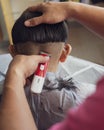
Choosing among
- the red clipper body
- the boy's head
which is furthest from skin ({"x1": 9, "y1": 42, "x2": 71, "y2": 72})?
the red clipper body

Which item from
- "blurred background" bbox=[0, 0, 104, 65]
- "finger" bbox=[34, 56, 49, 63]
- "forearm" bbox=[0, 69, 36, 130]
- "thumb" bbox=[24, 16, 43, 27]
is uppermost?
"thumb" bbox=[24, 16, 43, 27]

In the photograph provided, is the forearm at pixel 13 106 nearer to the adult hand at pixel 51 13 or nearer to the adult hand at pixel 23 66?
the adult hand at pixel 23 66

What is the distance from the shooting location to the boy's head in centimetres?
92

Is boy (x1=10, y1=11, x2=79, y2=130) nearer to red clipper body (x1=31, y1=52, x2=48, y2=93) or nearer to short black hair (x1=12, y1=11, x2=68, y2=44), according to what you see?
short black hair (x1=12, y1=11, x2=68, y2=44)

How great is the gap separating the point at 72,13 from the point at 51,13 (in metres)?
0.09

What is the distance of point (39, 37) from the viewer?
36.1 inches

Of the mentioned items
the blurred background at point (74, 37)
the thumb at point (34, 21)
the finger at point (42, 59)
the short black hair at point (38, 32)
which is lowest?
the blurred background at point (74, 37)

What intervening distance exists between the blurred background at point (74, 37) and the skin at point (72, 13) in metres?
1.34

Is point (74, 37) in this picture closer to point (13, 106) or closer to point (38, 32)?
point (38, 32)

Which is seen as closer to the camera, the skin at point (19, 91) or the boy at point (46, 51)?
the skin at point (19, 91)

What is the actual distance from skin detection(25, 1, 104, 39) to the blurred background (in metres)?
1.34

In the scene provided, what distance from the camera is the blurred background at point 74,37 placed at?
7.81 feet

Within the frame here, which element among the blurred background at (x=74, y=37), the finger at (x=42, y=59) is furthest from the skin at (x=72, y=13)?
the blurred background at (x=74, y=37)

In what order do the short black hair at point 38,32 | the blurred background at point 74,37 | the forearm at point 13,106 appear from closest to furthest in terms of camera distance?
the forearm at point 13,106, the short black hair at point 38,32, the blurred background at point 74,37
